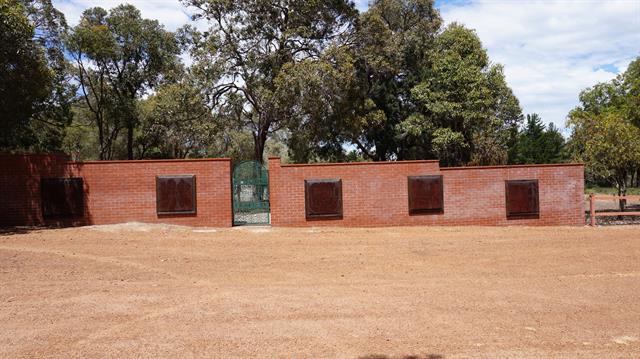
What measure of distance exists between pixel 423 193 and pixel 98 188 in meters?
11.2

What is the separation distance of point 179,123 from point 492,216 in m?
18.1

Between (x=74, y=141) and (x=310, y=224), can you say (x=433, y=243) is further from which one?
(x=74, y=141)

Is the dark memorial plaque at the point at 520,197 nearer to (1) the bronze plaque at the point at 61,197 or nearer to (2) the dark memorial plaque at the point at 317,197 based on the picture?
(2) the dark memorial plaque at the point at 317,197

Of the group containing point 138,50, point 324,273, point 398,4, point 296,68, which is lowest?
point 324,273

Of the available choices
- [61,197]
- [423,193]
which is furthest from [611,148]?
[61,197]

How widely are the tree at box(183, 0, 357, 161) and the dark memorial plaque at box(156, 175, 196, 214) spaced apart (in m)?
10.9

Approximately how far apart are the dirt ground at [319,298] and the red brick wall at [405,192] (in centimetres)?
366

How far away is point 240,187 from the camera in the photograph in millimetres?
19125

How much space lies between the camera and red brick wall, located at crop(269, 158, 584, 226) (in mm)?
17344

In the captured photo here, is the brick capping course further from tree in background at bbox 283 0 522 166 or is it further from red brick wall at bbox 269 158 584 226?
tree in background at bbox 283 0 522 166

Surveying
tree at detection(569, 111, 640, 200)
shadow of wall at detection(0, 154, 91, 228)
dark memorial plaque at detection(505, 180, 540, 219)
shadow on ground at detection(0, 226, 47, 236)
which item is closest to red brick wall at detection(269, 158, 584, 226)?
dark memorial plaque at detection(505, 180, 540, 219)

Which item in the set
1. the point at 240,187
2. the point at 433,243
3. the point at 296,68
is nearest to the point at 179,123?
the point at 296,68

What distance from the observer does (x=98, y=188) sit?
56.4 ft

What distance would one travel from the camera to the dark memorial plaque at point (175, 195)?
17141 millimetres
